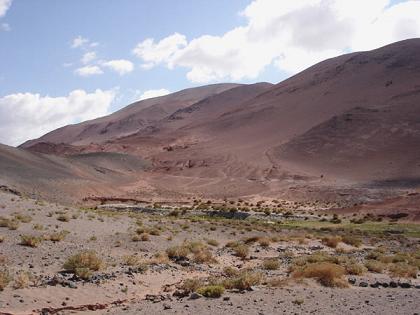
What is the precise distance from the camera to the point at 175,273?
17.7 meters

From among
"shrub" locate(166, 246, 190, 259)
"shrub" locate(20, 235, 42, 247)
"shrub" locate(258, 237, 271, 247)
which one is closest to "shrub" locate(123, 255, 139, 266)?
"shrub" locate(166, 246, 190, 259)

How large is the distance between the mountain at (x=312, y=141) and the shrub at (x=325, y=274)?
55.8 meters

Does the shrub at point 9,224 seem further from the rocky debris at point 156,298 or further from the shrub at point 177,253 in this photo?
the rocky debris at point 156,298

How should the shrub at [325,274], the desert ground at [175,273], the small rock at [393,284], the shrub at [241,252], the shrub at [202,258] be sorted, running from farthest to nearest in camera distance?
the shrub at [241,252], the shrub at [202,258], the small rock at [393,284], the shrub at [325,274], the desert ground at [175,273]

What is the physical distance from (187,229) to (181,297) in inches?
749

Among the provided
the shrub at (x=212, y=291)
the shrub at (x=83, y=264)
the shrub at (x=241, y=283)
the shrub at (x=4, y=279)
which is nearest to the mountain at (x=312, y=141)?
the shrub at (x=241, y=283)

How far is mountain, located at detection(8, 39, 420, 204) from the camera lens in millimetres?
82500

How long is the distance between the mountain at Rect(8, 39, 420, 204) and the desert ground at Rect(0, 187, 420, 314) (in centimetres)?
4823

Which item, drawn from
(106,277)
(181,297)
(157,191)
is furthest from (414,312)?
(157,191)

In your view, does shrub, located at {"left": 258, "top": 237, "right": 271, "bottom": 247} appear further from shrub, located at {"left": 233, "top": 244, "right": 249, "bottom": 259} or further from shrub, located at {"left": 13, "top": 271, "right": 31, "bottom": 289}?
shrub, located at {"left": 13, "top": 271, "right": 31, "bottom": 289}

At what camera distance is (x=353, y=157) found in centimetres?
9050

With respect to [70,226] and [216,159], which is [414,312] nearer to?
[70,226]

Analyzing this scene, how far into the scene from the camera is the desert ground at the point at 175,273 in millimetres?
12688

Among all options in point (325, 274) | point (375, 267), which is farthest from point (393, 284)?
point (375, 267)
